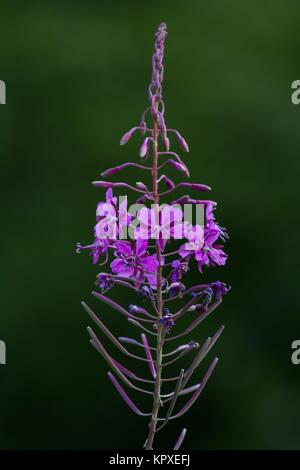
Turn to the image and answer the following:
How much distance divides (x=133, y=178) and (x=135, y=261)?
338 centimetres

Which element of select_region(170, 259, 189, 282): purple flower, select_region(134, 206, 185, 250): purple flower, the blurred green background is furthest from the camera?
the blurred green background

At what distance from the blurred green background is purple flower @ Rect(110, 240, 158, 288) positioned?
326 cm

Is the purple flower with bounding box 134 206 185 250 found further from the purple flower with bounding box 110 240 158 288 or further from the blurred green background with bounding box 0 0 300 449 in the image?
the blurred green background with bounding box 0 0 300 449

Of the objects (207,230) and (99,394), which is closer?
(207,230)

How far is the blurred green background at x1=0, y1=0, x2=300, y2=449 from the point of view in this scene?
554cm

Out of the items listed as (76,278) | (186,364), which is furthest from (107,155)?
(186,364)

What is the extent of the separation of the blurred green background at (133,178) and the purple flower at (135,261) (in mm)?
3256

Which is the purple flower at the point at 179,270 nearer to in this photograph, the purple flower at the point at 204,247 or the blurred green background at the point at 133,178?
the purple flower at the point at 204,247

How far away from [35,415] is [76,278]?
115 cm

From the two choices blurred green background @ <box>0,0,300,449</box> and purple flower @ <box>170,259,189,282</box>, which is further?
blurred green background @ <box>0,0,300,449</box>

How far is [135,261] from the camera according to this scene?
207cm

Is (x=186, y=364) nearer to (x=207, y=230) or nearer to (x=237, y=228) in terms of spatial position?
(x=237, y=228)

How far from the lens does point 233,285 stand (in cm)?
558

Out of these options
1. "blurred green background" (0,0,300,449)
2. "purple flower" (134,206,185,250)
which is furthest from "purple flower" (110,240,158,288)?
"blurred green background" (0,0,300,449)
